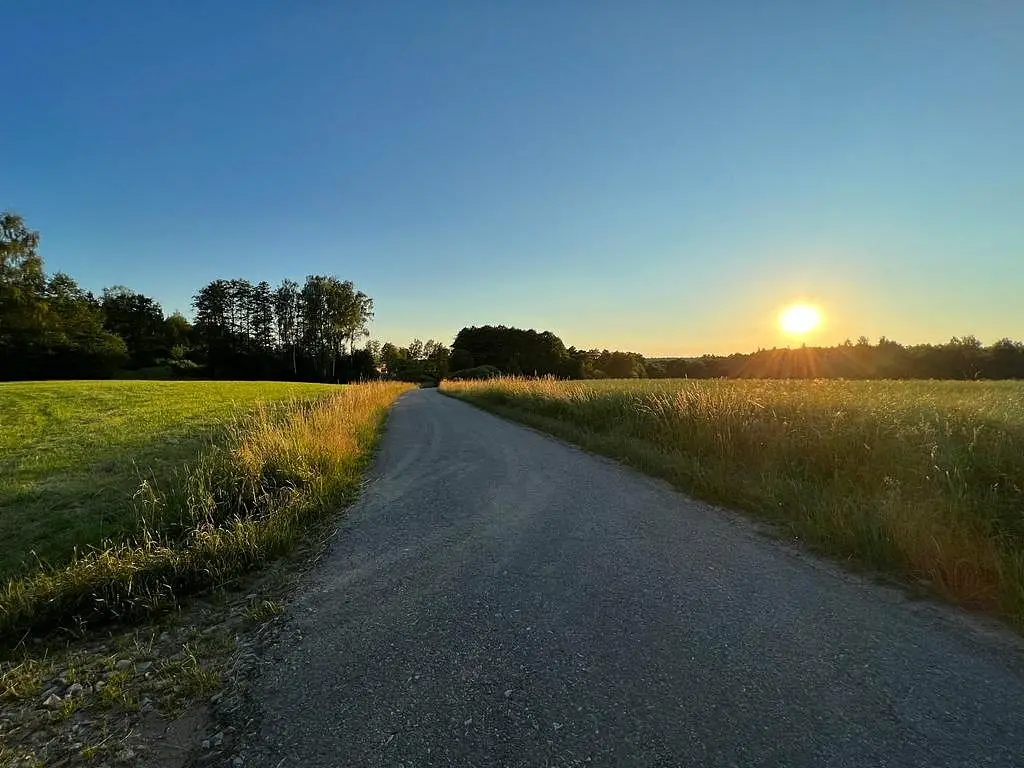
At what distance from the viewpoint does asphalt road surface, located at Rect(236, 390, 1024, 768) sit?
2.04 meters

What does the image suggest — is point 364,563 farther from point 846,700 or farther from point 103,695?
point 846,700

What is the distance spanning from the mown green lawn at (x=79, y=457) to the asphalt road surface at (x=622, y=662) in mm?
3860

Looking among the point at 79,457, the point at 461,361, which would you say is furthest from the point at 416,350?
the point at 79,457

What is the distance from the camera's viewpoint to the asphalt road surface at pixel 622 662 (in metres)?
2.04

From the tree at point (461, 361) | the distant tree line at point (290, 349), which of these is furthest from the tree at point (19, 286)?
the tree at point (461, 361)

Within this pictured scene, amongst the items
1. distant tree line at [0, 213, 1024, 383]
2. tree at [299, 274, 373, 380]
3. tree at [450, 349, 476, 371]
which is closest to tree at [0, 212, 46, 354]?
distant tree line at [0, 213, 1024, 383]

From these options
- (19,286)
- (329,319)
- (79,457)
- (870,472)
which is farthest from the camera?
(329,319)

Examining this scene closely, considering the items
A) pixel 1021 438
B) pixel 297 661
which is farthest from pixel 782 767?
pixel 1021 438

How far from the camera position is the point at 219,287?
81.0 meters

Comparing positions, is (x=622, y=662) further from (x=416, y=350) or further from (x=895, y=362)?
(x=416, y=350)

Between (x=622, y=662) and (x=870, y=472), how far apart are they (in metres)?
4.82

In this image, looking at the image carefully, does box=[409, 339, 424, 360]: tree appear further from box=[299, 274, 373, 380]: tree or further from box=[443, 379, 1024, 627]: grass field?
box=[443, 379, 1024, 627]: grass field

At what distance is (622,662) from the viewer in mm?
2617

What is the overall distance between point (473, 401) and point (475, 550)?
2227 cm
